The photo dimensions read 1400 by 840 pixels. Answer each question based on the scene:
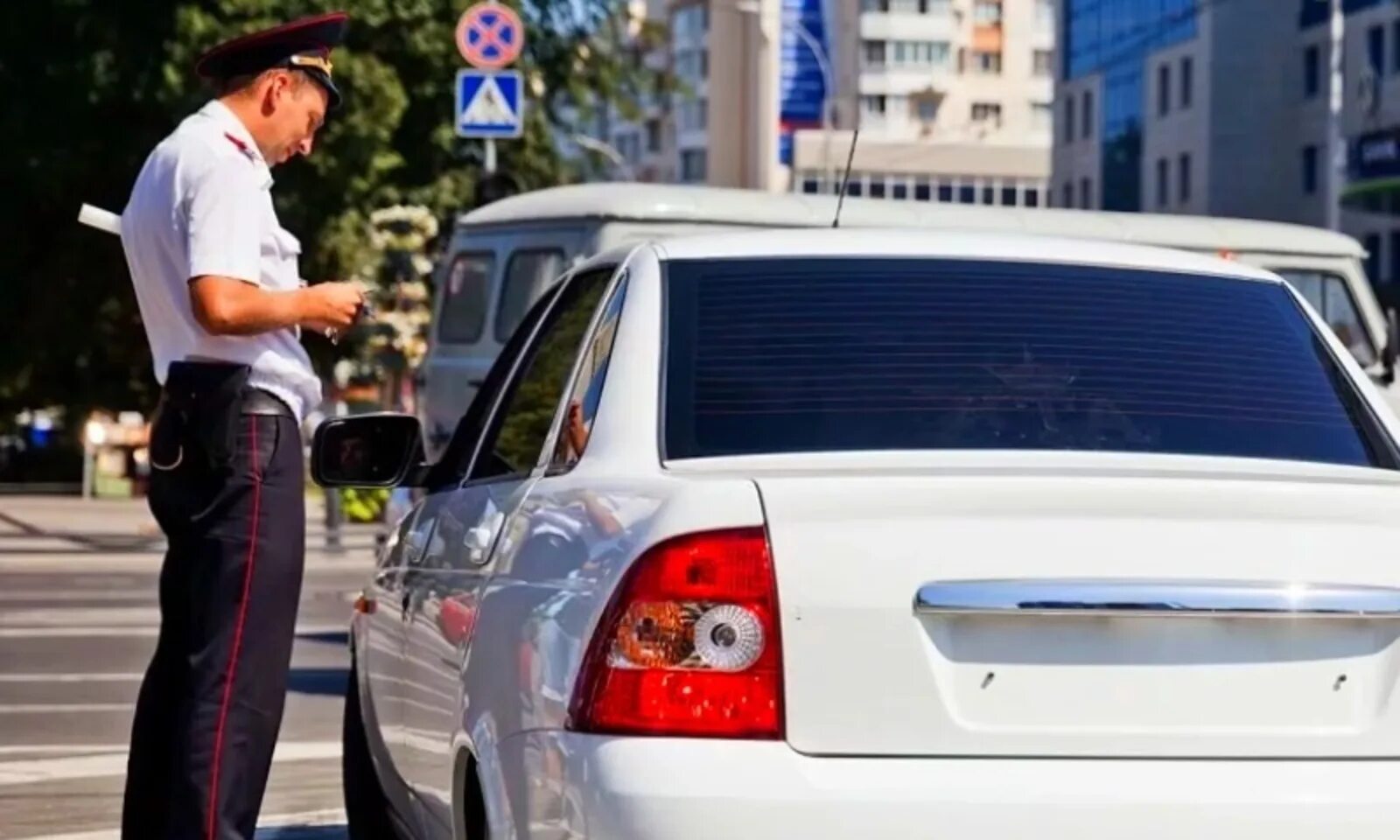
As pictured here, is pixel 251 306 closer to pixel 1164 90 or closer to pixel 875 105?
pixel 1164 90

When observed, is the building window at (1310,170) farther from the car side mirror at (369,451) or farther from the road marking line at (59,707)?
the car side mirror at (369,451)

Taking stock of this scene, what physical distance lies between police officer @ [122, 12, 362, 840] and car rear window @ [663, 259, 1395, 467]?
933 mm

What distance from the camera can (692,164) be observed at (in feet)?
433

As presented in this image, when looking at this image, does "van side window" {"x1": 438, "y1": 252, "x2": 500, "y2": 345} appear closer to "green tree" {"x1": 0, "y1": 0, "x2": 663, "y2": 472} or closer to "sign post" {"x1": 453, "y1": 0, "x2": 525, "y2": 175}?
"sign post" {"x1": 453, "y1": 0, "x2": 525, "y2": 175}

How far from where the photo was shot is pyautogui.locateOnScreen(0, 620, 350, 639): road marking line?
1524cm

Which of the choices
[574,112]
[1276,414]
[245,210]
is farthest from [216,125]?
[574,112]

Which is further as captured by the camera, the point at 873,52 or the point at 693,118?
the point at 693,118

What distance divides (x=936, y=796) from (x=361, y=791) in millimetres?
2728

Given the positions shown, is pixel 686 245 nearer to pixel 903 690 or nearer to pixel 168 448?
pixel 168 448

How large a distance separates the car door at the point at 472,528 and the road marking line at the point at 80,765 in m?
3.59

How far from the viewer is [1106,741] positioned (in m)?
3.76

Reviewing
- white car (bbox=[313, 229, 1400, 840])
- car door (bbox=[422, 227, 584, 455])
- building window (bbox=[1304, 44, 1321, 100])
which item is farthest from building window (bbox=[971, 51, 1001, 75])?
white car (bbox=[313, 229, 1400, 840])

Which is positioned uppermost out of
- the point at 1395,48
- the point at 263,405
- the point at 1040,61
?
the point at 1040,61

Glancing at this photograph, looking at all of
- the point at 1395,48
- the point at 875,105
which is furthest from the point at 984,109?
the point at 1395,48
